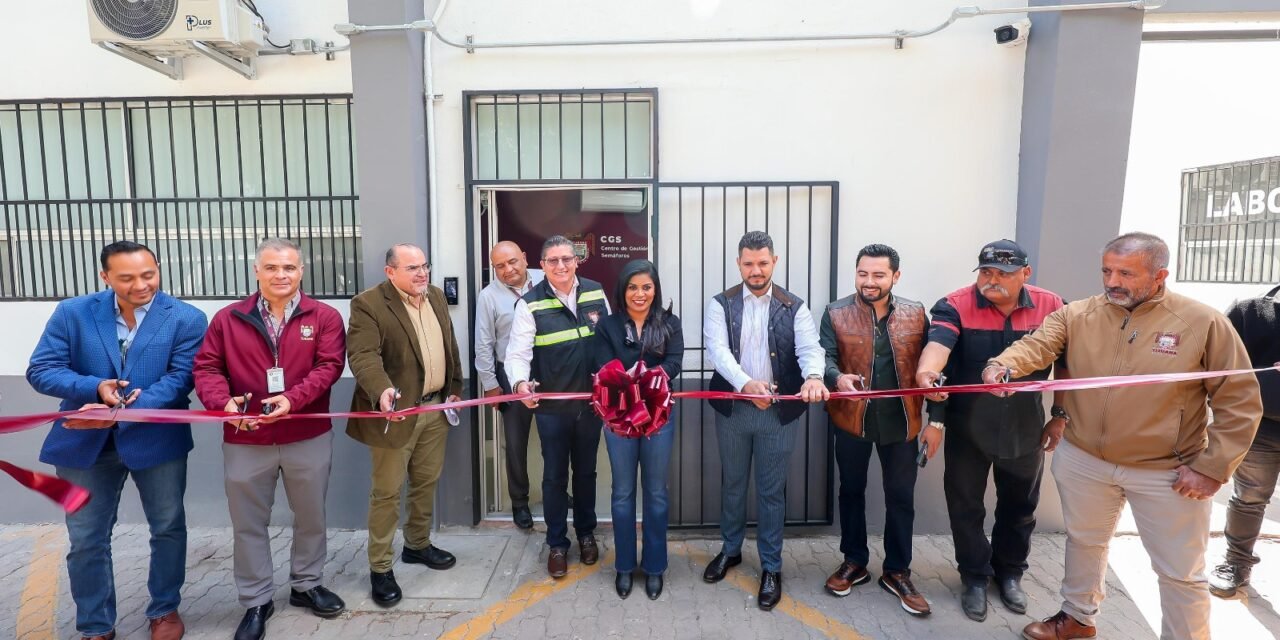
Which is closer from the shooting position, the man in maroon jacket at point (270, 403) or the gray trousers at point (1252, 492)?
the man in maroon jacket at point (270, 403)

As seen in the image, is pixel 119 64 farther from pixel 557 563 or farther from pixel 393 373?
pixel 557 563

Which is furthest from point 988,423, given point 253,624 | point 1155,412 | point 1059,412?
point 253,624

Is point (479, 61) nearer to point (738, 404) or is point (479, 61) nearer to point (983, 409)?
point (738, 404)

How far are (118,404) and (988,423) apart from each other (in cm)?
420

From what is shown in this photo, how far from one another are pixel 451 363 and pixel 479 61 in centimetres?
203

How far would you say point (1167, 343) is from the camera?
2654 millimetres

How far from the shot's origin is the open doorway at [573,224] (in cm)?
435

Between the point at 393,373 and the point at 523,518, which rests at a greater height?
the point at 393,373

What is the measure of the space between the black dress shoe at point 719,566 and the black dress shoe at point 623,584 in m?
0.46

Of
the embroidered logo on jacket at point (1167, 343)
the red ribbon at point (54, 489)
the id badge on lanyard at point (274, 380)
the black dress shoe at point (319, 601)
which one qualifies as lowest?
the black dress shoe at point (319, 601)

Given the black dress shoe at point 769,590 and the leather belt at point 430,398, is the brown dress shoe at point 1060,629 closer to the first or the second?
the black dress shoe at point 769,590

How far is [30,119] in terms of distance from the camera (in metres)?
4.51

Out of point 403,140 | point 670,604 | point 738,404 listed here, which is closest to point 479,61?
point 403,140

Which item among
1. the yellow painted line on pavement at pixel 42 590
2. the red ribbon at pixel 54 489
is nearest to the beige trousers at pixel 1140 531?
the red ribbon at pixel 54 489
